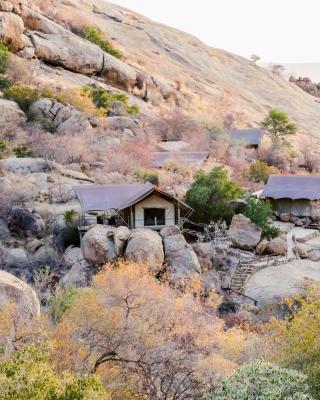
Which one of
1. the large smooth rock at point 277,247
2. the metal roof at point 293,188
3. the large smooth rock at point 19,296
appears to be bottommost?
the large smooth rock at point 277,247

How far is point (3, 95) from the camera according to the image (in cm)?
5528

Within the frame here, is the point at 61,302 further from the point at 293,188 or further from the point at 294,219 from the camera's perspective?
the point at 293,188

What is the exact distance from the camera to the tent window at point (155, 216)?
33.6 metres

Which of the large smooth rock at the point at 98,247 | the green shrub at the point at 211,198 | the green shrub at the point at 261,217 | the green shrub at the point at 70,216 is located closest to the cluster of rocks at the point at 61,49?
the green shrub at the point at 70,216

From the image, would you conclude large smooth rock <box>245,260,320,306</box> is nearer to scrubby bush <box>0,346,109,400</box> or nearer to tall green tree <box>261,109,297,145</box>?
scrubby bush <box>0,346,109,400</box>

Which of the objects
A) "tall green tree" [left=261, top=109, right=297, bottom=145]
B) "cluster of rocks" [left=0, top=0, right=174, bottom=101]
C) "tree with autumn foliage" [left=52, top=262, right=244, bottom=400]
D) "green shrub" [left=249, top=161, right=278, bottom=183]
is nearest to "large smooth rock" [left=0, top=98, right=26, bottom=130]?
"cluster of rocks" [left=0, top=0, right=174, bottom=101]

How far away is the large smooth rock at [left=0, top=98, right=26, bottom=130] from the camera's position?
50.0m

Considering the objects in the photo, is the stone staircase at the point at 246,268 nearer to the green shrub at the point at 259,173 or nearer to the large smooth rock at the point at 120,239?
the large smooth rock at the point at 120,239

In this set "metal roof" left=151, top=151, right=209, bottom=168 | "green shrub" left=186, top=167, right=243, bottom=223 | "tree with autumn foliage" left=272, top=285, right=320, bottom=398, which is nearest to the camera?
"tree with autumn foliage" left=272, top=285, right=320, bottom=398

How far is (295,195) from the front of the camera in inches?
1775

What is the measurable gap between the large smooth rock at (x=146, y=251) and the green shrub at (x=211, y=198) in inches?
340

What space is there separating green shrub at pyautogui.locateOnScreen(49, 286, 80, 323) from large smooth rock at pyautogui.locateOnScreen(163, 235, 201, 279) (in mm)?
6275

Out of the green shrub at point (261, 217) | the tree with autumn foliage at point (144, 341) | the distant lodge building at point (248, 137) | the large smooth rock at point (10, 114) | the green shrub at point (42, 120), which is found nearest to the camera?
the tree with autumn foliage at point (144, 341)

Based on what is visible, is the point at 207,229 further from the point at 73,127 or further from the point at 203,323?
the point at 73,127
